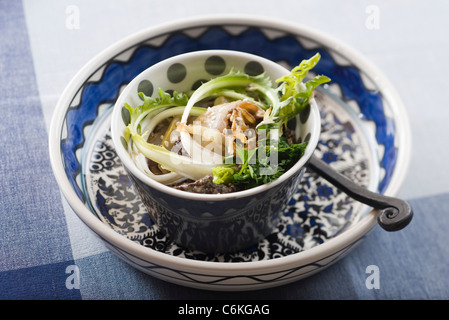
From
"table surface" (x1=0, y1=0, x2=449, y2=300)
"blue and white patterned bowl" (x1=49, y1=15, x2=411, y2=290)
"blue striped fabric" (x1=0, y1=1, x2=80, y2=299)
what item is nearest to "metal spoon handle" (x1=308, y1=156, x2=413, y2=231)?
"blue and white patterned bowl" (x1=49, y1=15, x2=411, y2=290)

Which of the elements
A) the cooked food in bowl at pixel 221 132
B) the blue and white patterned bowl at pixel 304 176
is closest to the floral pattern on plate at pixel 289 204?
the blue and white patterned bowl at pixel 304 176

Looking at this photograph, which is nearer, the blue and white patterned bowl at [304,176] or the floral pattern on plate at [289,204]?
the blue and white patterned bowl at [304,176]

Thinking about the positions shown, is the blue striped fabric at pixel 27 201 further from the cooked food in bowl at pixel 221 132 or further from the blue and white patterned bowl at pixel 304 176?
the cooked food in bowl at pixel 221 132

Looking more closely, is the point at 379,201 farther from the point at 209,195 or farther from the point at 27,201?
the point at 27,201

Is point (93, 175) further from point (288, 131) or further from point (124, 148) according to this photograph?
point (288, 131)

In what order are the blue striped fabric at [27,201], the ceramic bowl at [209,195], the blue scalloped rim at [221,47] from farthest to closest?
1. the blue scalloped rim at [221,47]
2. the blue striped fabric at [27,201]
3. the ceramic bowl at [209,195]

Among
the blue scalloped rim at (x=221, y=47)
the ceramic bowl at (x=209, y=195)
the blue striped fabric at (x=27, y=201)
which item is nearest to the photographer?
the ceramic bowl at (x=209, y=195)

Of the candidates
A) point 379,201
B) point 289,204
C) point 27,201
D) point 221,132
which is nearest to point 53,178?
point 27,201
